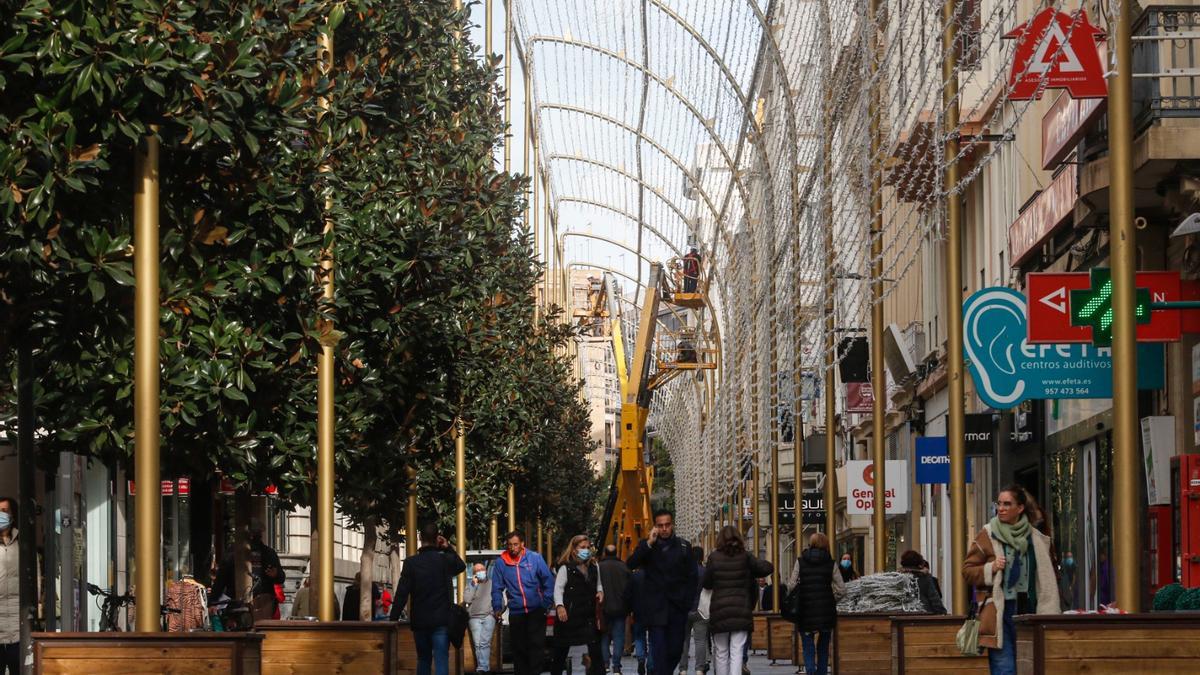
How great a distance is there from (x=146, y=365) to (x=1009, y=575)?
559 cm

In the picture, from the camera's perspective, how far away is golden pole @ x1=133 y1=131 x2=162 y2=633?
42.4ft

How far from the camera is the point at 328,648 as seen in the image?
790 inches

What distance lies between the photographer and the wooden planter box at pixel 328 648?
65.1ft

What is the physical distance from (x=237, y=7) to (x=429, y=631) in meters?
10.1

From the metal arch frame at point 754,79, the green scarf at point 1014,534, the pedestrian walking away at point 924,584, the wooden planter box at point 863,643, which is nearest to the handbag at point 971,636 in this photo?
the green scarf at point 1014,534

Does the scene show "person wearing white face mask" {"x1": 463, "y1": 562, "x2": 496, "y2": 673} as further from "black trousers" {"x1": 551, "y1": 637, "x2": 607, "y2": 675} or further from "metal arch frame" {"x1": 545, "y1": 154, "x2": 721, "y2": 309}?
"metal arch frame" {"x1": 545, "y1": 154, "x2": 721, "y2": 309}

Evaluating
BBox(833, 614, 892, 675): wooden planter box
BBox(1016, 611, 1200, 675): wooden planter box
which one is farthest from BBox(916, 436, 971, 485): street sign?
BBox(1016, 611, 1200, 675): wooden planter box

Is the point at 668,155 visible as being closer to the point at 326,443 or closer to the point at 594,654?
the point at 594,654

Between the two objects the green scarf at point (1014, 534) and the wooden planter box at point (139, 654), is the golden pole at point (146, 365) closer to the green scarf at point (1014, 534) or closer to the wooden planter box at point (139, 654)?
the wooden planter box at point (139, 654)

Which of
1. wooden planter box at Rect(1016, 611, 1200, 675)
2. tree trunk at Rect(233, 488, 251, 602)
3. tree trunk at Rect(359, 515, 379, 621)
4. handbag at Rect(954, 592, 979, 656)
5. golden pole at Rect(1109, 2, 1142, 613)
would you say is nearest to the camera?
wooden planter box at Rect(1016, 611, 1200, 675)

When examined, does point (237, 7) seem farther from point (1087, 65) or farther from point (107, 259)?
point (1087, 65)

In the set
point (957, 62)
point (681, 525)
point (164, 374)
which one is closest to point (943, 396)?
point (957, 62)

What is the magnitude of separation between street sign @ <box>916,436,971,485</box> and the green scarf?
47.3 ft

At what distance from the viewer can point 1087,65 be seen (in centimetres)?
2217
